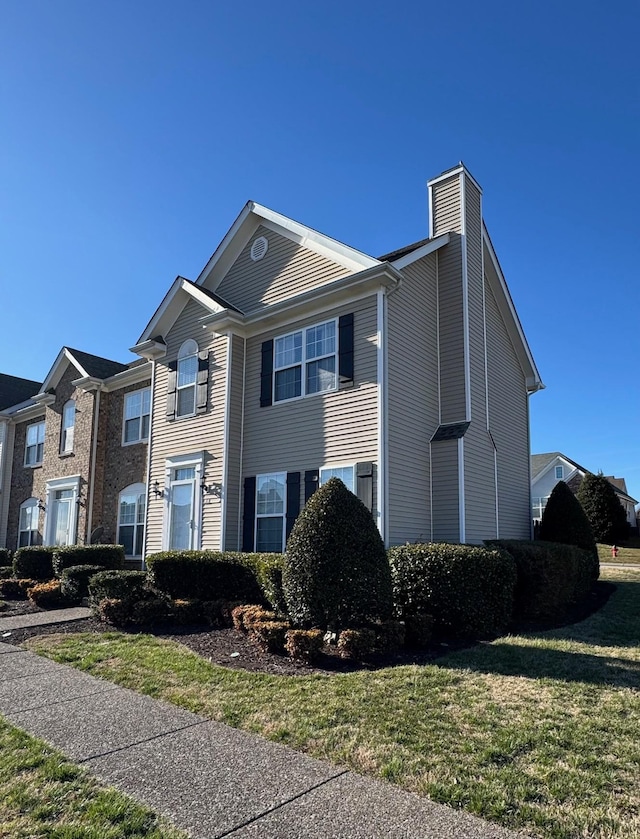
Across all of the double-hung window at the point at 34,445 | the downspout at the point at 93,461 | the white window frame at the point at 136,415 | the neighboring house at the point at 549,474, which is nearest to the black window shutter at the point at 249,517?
the white window frame at the point at 136,415

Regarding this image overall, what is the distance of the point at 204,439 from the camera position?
1417cm

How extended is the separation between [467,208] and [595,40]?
14.1 ft

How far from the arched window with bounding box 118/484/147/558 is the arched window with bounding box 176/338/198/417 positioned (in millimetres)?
3328

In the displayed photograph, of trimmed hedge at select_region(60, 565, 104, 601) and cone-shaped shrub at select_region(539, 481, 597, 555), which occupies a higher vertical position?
cone-shaped shrub at select_region(539, 481, 597, 555)

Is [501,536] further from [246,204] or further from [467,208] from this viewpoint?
[246,204]

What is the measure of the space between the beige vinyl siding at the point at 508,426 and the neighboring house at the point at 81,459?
969cm

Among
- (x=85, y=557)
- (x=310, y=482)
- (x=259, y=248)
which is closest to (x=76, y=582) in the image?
(x=85, y=557)

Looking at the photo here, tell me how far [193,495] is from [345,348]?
205 inches

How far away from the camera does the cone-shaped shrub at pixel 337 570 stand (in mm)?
7914

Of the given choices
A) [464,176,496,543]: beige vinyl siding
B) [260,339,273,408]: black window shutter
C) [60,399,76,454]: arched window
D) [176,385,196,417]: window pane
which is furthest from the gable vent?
[60,399,76,454]: arched window

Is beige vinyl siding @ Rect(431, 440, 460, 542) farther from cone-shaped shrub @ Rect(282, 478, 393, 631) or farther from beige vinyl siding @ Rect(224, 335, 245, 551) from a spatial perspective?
beige vinyl siding @ Rect(224, 335, 245, 551)

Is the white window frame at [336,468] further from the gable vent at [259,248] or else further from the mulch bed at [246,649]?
the gable vent at [259,248]

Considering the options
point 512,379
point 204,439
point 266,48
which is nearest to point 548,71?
point 266,48

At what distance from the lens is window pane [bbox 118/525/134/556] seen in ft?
56.6
